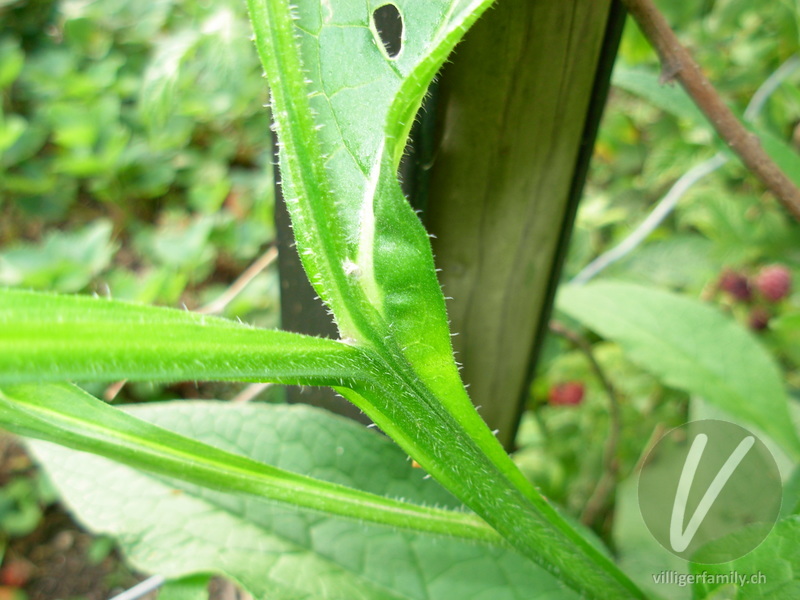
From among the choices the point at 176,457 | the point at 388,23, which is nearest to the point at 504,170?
the point at 388,23

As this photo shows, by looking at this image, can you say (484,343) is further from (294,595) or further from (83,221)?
(83,221)

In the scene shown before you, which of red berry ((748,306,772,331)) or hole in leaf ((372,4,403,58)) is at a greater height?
hole in leaf ((372,4,403,58))

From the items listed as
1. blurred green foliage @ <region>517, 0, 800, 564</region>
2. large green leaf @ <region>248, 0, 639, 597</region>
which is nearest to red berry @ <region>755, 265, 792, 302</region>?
blurred green foliage @ <region>517, 0, 800, 564</region>

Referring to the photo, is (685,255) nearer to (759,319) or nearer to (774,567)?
(759,319)

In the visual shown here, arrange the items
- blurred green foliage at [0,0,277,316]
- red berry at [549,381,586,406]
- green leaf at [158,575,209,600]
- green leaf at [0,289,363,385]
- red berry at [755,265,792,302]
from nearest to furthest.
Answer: green leaf at [0,289,363,385] < green leaf at [158,575,209,600] < red berry at [755,265,792,302] < red berry at [549,381,586,406] < blurred green foliage at [0,0,277,316]

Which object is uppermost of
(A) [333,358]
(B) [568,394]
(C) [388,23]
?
(C) [388,23]

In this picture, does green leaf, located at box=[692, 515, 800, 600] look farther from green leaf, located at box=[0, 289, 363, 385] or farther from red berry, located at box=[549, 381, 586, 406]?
red berry, located at box=[549, 381, 586, 406]

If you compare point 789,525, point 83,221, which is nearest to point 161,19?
point 83,221
